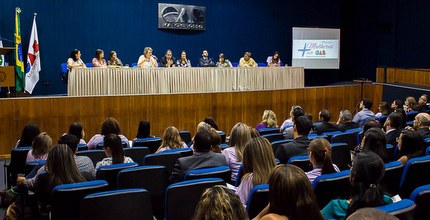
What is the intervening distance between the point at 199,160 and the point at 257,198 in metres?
1.08

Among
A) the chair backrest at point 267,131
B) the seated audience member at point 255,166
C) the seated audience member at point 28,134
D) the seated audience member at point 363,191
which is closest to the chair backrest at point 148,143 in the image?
the seated audience member at point 28,134

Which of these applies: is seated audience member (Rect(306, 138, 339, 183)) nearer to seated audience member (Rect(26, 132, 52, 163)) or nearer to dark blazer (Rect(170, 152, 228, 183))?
dark blazer (Rect(170, 152, 228, 183))

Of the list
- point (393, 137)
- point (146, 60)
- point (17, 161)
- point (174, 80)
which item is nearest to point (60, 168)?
point (17, 161)

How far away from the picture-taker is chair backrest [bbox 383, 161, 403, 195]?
349 centimetres

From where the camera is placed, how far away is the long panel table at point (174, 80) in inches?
351

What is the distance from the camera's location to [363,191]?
2.54m

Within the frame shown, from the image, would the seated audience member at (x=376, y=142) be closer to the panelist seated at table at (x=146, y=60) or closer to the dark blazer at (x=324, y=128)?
the dark blazer at (x=324, y=128)

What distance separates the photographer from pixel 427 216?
280 centimetres

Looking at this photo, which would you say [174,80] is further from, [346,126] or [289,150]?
[289,150]

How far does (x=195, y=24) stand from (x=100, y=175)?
10.4 m

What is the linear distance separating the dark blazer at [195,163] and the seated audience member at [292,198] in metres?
1.63

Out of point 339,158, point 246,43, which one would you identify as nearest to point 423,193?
point 339,158

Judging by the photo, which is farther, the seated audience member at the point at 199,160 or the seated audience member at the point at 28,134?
the seated audience member at the point at 28,134

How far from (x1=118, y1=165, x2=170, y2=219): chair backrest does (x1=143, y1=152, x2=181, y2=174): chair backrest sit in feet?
1.43
